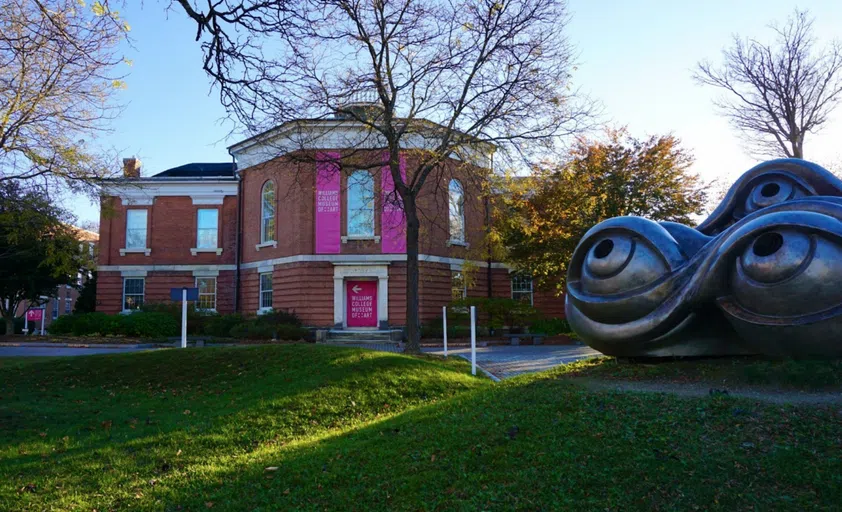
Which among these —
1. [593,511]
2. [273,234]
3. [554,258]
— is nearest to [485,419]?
[593,511]

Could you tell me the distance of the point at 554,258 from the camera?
88.5ft

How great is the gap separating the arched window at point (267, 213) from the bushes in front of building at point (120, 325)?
6553mm

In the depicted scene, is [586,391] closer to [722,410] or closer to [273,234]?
[722,410]

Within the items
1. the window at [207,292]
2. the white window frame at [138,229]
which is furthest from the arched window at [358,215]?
the white window frame at [138,229]

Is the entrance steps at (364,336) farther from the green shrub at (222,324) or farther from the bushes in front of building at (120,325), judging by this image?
the bushes in front of building at (120,325)

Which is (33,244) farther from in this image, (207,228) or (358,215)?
(358,215)

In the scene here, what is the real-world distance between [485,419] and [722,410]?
8.55 ft

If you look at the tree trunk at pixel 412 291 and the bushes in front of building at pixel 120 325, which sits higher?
the tree trunk at pixel 412 291

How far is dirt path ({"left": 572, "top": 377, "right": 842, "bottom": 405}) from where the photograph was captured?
6937mm

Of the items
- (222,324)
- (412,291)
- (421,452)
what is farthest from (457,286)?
(421,452)

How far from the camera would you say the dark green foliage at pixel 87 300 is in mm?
38062

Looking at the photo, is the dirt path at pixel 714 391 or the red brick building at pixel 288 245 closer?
the dirt path at pixel 714 391

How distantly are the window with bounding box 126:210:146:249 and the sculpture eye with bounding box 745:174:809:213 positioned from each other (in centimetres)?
3356

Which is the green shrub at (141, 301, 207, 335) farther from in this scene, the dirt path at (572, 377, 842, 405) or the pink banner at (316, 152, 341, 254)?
the dirt path at (572, 377, 842, 405)
